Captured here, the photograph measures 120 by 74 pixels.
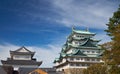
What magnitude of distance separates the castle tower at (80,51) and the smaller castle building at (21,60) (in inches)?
337

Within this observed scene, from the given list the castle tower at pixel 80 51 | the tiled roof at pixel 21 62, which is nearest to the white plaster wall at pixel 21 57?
the tiled roof at pixel 21 62

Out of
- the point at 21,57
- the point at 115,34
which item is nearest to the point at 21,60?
the point at 21,57

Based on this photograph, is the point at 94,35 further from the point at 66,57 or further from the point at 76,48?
the point at 66,57

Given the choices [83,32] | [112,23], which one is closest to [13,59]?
[83,32]

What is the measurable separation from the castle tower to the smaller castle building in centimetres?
856

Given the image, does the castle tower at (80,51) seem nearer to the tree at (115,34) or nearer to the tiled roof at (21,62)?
the tiled roof at (21,62)

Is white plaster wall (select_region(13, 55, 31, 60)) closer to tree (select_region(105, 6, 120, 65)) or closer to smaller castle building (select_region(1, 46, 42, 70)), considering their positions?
smaller castle building (select_region(1, 46, 42, 70))

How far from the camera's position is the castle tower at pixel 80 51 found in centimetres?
5453

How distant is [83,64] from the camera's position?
5503cm

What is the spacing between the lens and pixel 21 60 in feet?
188

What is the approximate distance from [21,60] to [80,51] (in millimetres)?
16713

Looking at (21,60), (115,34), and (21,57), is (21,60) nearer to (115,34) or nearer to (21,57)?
(21,57)

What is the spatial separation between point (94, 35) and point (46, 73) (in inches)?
914

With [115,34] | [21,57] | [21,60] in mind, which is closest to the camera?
[115,34]
